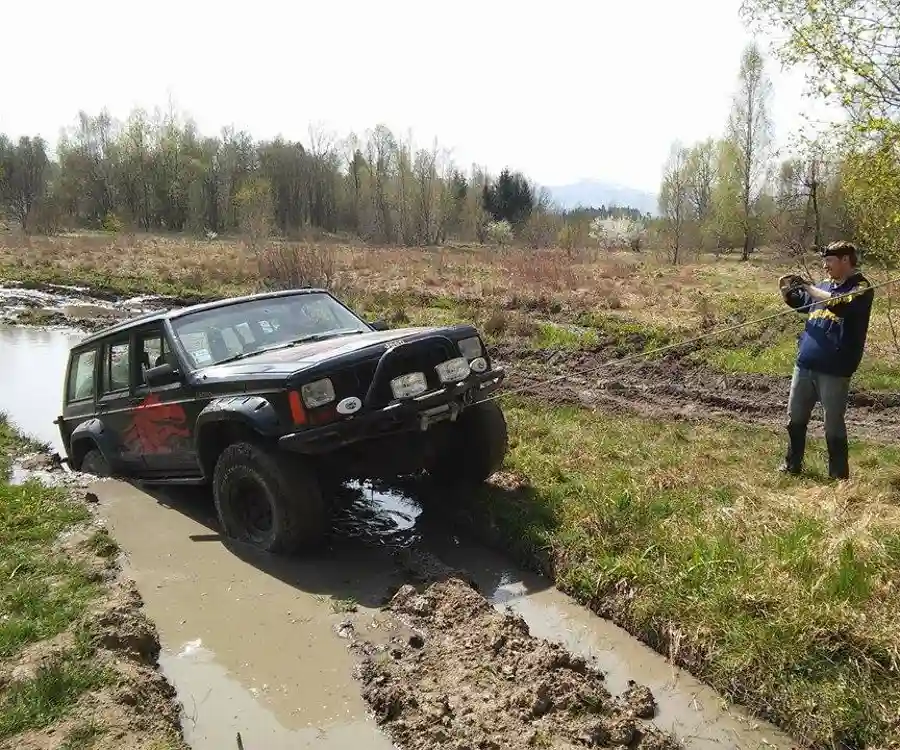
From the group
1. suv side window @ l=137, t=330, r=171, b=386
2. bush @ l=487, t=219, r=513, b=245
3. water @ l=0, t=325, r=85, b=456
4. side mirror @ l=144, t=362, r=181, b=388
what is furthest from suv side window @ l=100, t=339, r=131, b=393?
bush @ l=487, t=219, r=513, b=245

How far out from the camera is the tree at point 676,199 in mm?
37781

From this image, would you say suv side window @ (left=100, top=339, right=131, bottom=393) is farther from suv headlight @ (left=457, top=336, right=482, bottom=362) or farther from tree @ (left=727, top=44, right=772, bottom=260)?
tree @ (left=727, top=44, right=772, bottom=260)

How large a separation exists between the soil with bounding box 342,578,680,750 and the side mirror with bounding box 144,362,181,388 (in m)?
2.65

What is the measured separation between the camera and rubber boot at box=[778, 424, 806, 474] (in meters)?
5.87

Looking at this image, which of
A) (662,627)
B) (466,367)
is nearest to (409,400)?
(466,367)

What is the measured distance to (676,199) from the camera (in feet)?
128

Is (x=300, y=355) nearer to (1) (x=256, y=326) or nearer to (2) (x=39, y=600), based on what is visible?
(1) (x=256, y=326)

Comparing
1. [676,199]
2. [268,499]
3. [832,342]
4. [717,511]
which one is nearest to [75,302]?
[268,499]

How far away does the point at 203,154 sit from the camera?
223ft

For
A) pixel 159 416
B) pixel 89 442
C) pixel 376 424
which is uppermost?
pixel 376 424

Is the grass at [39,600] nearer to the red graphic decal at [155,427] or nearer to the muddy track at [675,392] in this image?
the red graphic decal at [155,427]

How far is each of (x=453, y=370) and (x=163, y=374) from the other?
2424 millimetres

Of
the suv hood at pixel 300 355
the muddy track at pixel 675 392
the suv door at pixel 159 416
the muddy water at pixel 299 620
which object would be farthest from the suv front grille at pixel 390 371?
the muddy track at pixel 675 392

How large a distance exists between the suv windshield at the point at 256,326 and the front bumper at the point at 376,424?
142 cm
